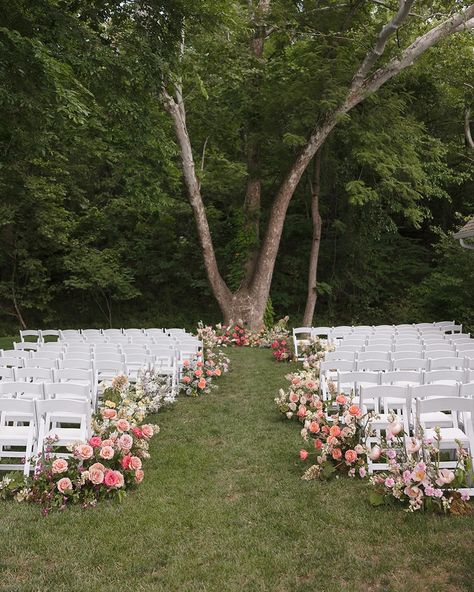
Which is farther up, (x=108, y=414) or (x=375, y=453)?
(x=108, y=414)

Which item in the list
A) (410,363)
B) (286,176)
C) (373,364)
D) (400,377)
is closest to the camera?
(400,377)

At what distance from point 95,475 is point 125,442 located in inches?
16.6

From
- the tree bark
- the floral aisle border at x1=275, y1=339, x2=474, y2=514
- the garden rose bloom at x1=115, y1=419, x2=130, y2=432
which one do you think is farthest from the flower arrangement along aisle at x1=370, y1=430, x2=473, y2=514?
the tree bark

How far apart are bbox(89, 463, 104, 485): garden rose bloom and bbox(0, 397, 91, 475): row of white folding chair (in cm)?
49

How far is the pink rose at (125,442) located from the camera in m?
5.23

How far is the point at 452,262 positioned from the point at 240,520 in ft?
55.0

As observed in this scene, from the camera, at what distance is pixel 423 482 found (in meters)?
4.52

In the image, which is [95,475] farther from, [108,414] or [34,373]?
[34,373]

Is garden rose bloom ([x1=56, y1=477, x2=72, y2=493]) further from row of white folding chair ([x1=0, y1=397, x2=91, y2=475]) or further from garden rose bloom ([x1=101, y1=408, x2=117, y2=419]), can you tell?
garden rose bloom ([x1=101, y1=408, x2=117, y2=419])

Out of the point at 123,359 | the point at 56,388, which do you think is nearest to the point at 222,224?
the point at 123,359

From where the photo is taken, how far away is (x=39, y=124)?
1095 cm

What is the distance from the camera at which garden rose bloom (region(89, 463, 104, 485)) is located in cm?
492

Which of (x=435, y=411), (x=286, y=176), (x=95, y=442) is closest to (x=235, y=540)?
(x=95, y=442)

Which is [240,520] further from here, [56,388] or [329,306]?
[329,306]
